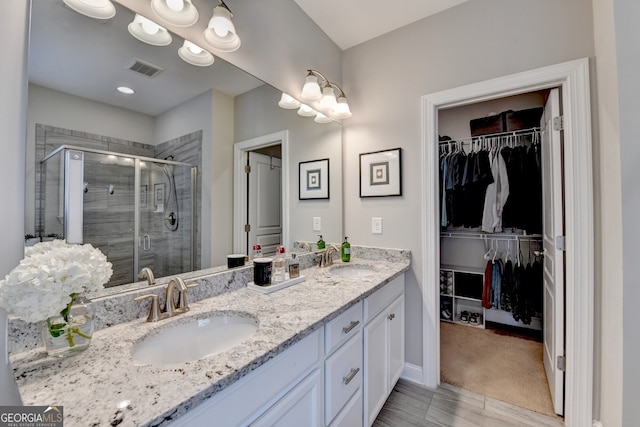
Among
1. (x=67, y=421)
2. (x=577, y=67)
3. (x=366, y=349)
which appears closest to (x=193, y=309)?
(x=67, y=421)

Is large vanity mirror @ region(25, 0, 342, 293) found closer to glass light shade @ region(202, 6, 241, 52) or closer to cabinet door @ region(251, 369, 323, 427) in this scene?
glass light shade @ region(202, 6, 241, 52)

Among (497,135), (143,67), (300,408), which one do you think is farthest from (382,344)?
(497,135)

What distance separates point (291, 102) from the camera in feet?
A: 5.98

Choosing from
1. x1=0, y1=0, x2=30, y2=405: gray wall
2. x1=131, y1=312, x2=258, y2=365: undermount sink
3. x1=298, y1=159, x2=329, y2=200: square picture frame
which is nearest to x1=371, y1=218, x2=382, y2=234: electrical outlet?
x1=298, y1=159, x2=329, y2=200: square picture frame

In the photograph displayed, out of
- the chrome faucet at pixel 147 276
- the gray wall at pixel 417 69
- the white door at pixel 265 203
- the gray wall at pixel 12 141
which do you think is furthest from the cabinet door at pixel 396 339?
the gray wall at pixel 12 141

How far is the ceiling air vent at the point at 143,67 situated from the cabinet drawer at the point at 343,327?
129 centimetres

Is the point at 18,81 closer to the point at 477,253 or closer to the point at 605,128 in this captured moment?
the point at 605,128

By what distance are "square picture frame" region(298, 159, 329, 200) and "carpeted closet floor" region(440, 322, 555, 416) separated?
1.70 m

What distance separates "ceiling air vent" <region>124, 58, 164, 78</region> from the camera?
106 cm

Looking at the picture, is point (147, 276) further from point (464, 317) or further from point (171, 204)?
point (464, 317)

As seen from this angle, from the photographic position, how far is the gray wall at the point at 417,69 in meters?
1.53

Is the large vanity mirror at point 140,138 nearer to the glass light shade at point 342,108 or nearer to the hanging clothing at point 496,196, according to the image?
the glass light shade at point 342,108

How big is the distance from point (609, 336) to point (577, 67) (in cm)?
141

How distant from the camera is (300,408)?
92 centimetres
